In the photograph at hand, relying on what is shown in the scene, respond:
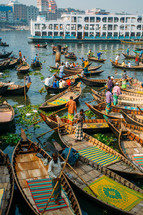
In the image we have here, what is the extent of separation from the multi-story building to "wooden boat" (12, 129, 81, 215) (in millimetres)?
194536

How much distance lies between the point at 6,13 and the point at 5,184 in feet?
662

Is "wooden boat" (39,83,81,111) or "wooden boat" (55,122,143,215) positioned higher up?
"wooden boat" (39,83,81,111)

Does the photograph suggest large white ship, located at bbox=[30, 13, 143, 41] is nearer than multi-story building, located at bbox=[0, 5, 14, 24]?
Yes

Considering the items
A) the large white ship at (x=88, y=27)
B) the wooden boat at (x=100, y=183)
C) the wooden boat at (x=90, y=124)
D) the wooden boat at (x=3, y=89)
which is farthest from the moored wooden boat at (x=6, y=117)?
the large white ship at (x=88, y=27)

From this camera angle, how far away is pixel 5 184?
8.32m

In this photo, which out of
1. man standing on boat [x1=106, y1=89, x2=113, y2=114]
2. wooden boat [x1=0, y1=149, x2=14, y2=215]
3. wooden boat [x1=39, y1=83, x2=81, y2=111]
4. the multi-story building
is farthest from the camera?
the multi-story building

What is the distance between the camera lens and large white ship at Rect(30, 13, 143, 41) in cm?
7512

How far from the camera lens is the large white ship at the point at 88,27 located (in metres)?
75.1

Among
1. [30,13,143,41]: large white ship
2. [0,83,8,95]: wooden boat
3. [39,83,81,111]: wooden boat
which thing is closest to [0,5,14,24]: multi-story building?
[30,13,143,41]: large white ship

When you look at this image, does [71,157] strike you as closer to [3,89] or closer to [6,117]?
[6,117]

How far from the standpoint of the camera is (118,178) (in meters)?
8.73

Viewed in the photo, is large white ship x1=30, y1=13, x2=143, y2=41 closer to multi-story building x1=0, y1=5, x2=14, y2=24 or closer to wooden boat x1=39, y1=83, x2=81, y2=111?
wooden boat x1=39, y1=83, x2=81, y2=111

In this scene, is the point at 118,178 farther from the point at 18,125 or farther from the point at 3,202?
the point at 18,125

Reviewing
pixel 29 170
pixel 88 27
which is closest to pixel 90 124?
pixel 29 170
